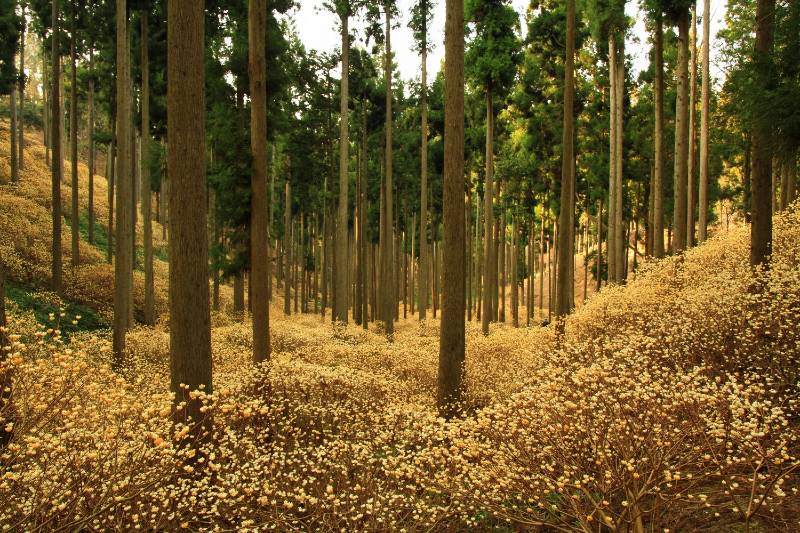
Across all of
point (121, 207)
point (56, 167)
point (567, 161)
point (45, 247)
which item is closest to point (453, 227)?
point (567, 161)

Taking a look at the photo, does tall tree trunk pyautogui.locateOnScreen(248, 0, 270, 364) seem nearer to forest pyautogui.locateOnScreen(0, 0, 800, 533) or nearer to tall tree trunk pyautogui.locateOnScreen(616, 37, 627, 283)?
forest pyautogui.locateOnScreen(0, 0, 800, 533)

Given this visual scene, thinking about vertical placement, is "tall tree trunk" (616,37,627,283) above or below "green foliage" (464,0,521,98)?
below

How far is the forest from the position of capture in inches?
185

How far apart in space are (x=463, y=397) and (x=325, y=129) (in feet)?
69.8

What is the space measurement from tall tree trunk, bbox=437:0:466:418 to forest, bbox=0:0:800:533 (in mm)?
52

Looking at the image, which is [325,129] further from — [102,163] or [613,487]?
[102,163]

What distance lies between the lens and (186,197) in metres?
5.88

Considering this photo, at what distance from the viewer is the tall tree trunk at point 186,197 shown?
5.87 metres

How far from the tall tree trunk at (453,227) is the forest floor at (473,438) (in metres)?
0.61

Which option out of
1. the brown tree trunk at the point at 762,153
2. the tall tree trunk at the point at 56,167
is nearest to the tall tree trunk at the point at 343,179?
the tall tree trunk at the point at 56,167

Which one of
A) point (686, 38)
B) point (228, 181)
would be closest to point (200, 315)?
point (228, 181)

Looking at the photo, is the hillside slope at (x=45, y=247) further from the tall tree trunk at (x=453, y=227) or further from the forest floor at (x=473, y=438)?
the tall tree trunk at (x=453, y=227)

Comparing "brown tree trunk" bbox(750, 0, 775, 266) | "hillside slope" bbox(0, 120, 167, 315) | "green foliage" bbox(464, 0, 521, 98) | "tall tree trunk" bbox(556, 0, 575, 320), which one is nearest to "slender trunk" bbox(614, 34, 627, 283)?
"green foliage" bbox(464, 0, 521, 98)

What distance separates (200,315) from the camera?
6.01 meters
